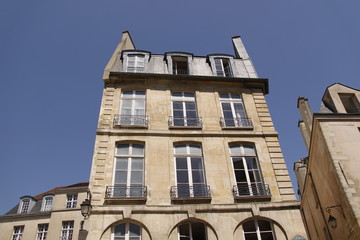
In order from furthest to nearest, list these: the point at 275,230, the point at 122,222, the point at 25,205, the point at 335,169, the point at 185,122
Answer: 1. the point at 25,205
2. the point at 185,122
3. the point at 275,230
4. the point at 122,222
5. the point at 335,169

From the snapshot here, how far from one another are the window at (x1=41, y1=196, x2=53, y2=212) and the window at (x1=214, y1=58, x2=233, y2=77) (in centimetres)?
2054

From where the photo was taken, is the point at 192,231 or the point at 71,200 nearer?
the point at 192,231

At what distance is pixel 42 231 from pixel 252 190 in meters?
21.4

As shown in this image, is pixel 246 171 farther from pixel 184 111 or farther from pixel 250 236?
pixel 184 111

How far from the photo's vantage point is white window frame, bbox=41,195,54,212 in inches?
1066

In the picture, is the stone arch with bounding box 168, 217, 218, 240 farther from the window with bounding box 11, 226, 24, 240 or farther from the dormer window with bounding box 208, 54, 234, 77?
the window with bounding box 11, 226, 24, 240

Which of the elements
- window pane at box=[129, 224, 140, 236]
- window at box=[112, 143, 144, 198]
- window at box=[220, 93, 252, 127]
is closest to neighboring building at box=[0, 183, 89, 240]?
window at box=[112, 143, 144, 198]

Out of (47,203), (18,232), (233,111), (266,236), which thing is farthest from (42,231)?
(266,236)

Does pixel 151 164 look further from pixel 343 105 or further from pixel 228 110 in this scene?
pixel 343 105

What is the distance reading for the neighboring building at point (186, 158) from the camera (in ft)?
31.9

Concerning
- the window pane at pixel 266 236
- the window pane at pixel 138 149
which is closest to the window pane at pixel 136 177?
the window pane at pixel 138 149

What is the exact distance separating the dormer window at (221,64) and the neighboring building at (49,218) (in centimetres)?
1656

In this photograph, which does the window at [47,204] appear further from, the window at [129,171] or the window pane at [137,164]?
the window pane at [137,164]

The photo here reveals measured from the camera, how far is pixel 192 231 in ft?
31.8
